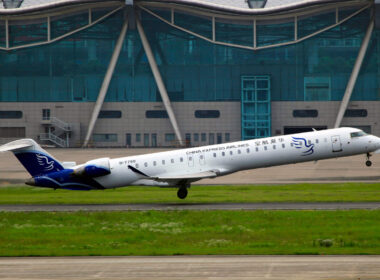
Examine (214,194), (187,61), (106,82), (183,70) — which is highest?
(187,61)

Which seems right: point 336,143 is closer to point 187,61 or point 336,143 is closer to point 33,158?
point 33,158

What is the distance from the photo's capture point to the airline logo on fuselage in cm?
4418

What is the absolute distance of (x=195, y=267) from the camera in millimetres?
25125

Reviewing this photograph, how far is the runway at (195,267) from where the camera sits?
78.1 ft

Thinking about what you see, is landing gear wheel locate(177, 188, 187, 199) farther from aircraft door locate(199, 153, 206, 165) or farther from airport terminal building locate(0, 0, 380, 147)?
airport terminal building locate(0, 0, 380, 147)

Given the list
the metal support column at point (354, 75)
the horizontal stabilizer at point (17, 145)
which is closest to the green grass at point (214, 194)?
the horizontal stabilizer at point (17, 145)

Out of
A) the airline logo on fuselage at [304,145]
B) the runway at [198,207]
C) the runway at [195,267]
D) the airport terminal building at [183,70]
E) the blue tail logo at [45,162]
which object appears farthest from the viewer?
the airport terminal building at [183,70]

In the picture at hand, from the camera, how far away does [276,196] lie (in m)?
44.6

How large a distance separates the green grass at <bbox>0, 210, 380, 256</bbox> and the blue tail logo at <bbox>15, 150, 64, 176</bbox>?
169 inches

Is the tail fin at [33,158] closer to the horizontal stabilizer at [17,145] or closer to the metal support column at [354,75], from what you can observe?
the horizontal stabilizer at [17,145]

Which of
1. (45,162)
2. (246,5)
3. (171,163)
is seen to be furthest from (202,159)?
(246,5)

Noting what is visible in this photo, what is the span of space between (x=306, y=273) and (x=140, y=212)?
15578 mm

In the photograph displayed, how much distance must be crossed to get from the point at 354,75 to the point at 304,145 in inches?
2353

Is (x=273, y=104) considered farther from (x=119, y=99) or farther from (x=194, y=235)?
(x=194, y=235)
